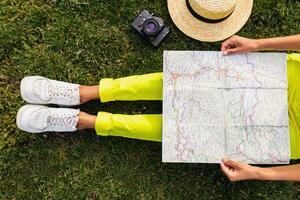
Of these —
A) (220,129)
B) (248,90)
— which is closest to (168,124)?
(220,129)

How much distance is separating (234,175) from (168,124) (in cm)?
43

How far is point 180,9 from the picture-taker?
2.95 metres

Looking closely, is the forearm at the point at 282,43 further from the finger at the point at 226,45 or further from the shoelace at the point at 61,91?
the shoelace at the point at 61,91

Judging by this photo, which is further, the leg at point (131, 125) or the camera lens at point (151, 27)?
the camera lens at point (151, 27)

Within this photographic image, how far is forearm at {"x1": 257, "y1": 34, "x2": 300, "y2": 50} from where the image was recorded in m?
2.61

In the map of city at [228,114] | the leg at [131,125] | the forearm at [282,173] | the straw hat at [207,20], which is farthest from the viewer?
the straw hat at [207,20]

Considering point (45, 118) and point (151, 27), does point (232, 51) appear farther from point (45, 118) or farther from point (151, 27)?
point (45, 118)

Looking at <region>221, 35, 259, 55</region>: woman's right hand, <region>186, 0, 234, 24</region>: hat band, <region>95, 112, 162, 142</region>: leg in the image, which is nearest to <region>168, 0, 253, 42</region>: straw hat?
<region>186, 0, 234, 24</region>: hat band

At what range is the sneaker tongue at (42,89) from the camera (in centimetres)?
285

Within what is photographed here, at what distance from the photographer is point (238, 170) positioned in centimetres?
262

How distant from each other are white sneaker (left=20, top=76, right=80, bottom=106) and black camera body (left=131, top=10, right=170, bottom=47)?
0.51 m

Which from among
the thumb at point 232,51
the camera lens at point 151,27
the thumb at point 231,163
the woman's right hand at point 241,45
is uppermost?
the camera lens at point 151,27

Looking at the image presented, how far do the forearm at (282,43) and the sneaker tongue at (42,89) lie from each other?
1195mm

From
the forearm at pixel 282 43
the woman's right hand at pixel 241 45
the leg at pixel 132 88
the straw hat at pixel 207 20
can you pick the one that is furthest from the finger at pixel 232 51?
the leg at pixel 132 88
